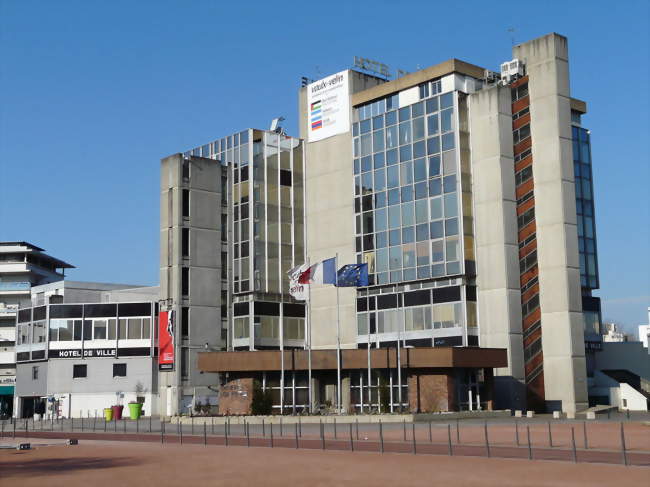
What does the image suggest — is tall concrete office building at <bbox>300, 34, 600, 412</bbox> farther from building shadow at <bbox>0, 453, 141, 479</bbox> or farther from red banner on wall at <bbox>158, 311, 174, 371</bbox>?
building shadow at <bbox>0, 453, 141, 479</bbox>

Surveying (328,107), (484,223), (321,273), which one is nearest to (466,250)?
(484,223)

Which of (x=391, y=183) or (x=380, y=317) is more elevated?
(x=391, y=183)

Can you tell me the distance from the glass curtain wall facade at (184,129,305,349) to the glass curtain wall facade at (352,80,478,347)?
9160 millimetres

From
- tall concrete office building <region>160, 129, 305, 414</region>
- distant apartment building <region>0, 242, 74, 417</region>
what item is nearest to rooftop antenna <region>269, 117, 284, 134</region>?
tall concrete office building <region>160, 129, 305, 414</region>

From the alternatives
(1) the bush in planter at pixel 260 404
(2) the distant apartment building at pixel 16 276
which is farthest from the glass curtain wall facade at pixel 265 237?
(2) the distant apartment building at pixel 16 276

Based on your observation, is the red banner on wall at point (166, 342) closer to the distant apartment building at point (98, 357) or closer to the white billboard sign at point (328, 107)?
the distant apartment building at point (98, 357)

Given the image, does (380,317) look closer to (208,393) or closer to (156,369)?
(208,393)

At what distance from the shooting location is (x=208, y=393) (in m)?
90.3

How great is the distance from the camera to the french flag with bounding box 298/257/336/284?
64.4 metres

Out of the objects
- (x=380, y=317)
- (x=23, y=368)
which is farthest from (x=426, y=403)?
(x=23, y=368)

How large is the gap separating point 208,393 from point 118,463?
58.0m

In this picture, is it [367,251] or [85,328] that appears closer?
[367,251]

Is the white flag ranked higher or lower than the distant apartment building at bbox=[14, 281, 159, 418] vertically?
higher

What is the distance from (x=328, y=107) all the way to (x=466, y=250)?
23236 millimetres
